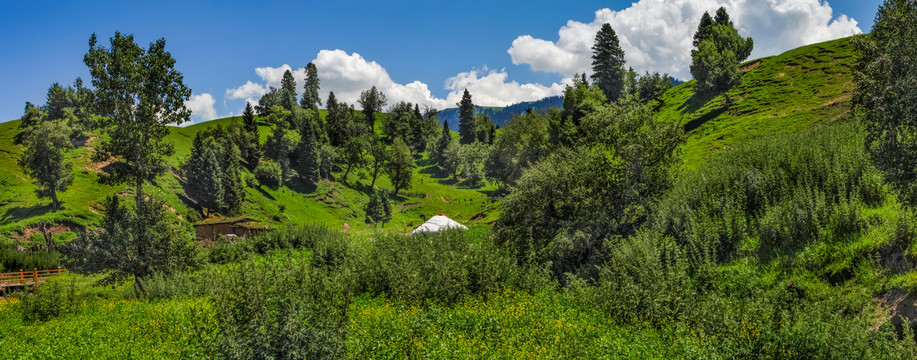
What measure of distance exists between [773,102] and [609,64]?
28.6 metres

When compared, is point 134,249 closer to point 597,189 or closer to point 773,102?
point 597,189

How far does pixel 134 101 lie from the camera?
87.0 ft

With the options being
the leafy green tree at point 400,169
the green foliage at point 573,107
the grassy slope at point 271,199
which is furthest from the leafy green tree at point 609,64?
the leafy green tree at point 400,169

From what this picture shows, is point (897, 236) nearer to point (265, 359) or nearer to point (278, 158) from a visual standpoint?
point (265, 359)

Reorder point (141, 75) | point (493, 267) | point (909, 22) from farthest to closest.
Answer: point (141, 75) → point (493, 267) → point (909, 22)

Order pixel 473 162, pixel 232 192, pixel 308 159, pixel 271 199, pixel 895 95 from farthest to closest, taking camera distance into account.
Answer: pixel 473 162, pixel 308 159, pixel 271 199, pixel 232 192, pixel 895 95

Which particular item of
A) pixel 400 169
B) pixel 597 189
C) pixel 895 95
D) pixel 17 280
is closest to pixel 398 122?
pixel 400 169

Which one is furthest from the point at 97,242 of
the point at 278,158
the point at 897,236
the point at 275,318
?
the point at 278,158

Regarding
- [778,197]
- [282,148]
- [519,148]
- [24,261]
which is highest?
[282,148]

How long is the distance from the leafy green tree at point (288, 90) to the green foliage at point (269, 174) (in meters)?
59.7

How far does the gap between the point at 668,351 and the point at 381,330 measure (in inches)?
311

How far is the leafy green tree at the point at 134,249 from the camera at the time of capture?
24234mm

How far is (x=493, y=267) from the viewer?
19094 millimetres

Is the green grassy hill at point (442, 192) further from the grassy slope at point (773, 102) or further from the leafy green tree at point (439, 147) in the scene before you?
the leafy green tree at point (439, 147)
